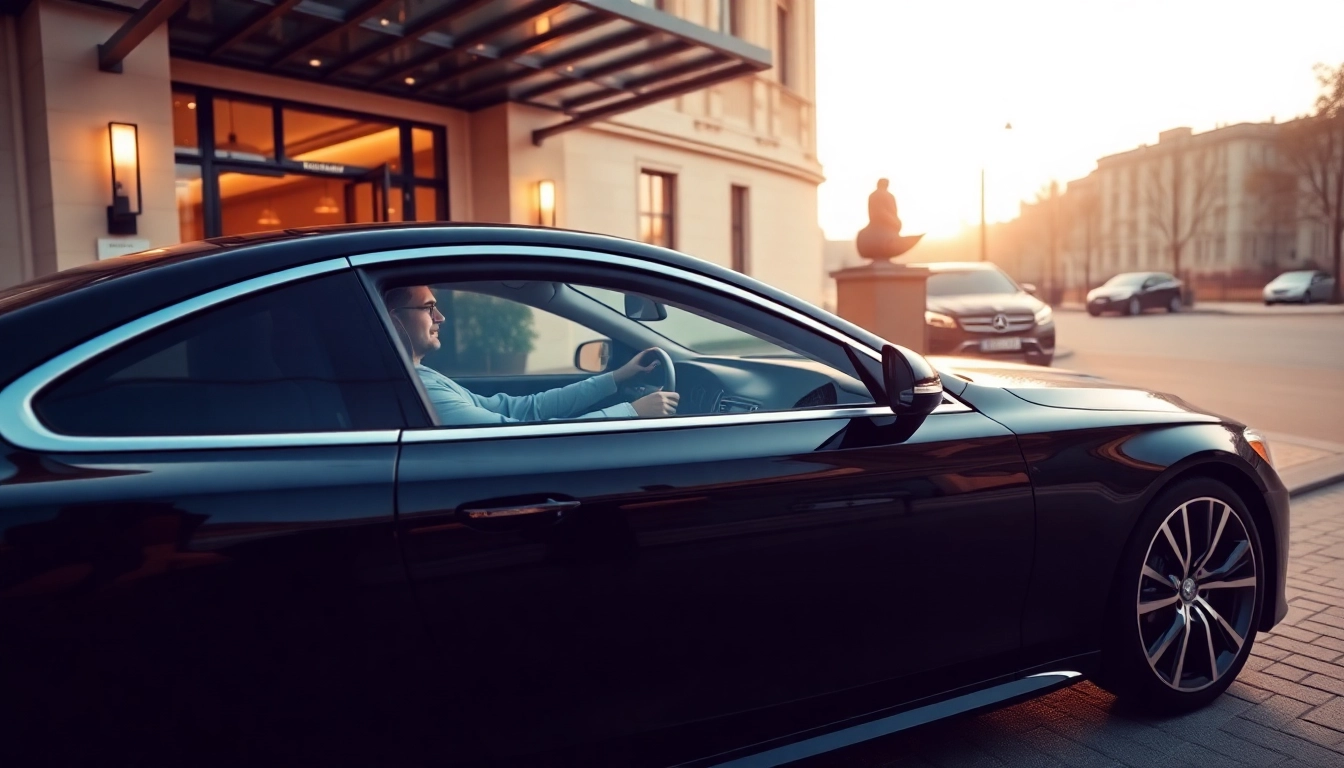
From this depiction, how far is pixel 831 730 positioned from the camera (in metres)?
2.39

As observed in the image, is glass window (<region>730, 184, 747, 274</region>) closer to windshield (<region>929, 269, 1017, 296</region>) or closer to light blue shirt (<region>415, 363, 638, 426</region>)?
windshield (<region>929, 269, 1017, 296</region>)

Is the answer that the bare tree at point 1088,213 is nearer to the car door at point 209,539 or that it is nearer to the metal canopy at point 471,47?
the metal canopy at point 471,47

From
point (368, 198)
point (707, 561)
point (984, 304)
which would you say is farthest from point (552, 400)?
point (984, 304)

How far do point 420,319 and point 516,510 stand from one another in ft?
2.73

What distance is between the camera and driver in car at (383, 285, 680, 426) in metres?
2.16

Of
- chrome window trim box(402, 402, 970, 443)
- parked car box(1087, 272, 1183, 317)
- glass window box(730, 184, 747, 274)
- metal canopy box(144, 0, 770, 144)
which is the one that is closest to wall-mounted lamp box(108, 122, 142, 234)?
metal canopy box(144, 0, 770, 144)

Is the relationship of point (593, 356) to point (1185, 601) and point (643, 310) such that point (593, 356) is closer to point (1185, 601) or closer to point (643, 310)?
point (643, 310)

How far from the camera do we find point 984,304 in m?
13.8

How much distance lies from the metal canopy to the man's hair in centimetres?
661

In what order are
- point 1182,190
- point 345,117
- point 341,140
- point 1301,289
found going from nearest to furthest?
point 345,117, point 341,140, point 1301,289, point 1182,190

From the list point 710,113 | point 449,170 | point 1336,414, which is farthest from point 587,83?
point 1336,414

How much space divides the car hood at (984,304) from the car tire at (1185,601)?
10722mm

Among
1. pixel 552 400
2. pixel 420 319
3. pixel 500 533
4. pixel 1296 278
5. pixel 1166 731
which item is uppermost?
pixel 1296 278

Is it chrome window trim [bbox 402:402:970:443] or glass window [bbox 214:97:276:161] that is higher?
glass window [bbox 214:97:276:161]
